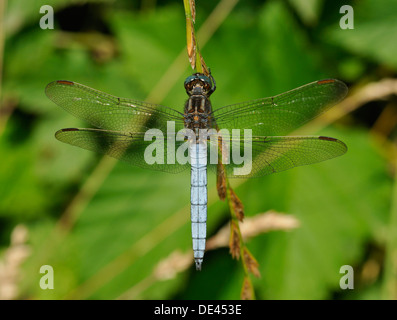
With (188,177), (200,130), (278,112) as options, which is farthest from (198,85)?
(188,177)

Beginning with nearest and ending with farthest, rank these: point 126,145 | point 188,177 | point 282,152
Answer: point 282,152, point 126,145, point 188,177

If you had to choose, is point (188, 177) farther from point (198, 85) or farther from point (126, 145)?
point (198, 85)

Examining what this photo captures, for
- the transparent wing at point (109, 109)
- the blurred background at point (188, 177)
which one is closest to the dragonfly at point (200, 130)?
the transparent wing at point (109, 109)

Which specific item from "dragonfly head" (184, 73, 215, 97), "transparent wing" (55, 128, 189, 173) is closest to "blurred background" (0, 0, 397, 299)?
"transparent wing" (55, 128, 189, 173)

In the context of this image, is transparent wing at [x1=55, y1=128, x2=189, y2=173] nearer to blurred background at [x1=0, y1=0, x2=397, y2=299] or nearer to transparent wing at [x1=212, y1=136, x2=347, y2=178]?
transparent wing at [x1=212, y1=136, x2=347, y2=178]

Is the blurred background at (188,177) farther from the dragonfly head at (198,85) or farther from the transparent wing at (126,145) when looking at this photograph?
the dragonfly head at (198,85)
